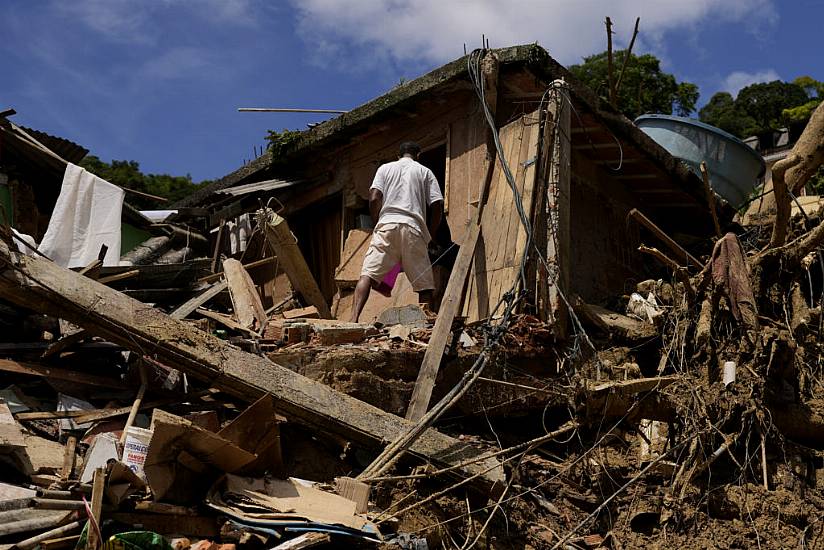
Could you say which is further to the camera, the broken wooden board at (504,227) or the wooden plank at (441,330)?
the broken wooden board at (504,227)

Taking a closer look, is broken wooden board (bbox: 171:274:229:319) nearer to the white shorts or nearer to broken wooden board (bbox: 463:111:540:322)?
the white shorts

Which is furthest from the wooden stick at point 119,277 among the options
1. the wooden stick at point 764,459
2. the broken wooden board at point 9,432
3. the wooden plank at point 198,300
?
the wooden stick at point 764,459

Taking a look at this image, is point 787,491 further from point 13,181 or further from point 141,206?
point 141,206

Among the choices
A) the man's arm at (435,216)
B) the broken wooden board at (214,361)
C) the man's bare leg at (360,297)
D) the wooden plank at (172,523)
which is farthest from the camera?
the man's arm at (435,216)

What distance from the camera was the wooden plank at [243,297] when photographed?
8.77 meters

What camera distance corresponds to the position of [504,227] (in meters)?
8.60

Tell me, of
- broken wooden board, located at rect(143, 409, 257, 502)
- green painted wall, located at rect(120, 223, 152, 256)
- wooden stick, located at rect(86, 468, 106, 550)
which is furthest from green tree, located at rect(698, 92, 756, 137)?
wooden stick, located at rect(86, 468, 106, 550)

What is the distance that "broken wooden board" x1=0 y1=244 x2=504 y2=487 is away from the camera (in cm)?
685

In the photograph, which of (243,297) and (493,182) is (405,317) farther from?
(243,297)

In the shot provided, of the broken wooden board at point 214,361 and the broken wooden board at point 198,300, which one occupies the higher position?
the broken wooden board at point 198,300

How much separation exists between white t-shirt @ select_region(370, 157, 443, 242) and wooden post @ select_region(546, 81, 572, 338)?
1.09 meters

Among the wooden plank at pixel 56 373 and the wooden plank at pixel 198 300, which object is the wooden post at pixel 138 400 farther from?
the wooden plank at pixel 198 300

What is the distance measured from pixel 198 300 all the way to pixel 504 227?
10.1 feet

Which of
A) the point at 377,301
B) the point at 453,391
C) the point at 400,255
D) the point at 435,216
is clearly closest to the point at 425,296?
the point at 400,255
